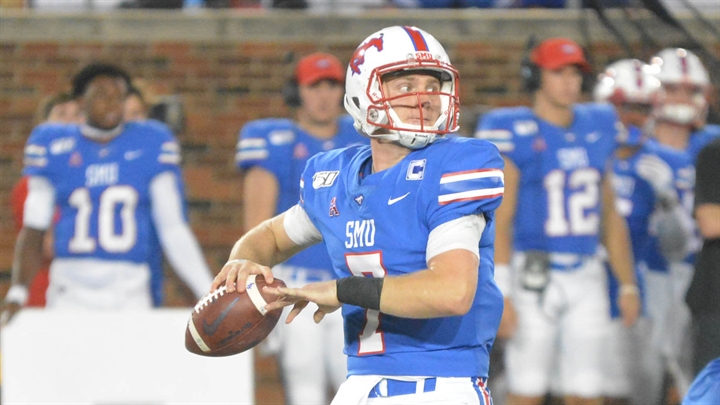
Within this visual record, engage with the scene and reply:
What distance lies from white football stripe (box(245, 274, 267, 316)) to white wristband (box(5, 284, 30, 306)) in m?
2.82

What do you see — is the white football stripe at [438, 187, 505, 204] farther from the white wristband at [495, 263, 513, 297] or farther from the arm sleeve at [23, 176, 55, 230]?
the arm sleeve at [23, 176, 55, 230]

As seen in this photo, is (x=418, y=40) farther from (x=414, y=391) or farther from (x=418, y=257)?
(x=414, y=391)

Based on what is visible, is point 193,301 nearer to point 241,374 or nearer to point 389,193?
point 241,374

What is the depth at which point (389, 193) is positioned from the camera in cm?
300

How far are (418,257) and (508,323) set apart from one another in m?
2.41

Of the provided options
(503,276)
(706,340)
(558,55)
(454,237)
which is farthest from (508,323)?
(454,237)

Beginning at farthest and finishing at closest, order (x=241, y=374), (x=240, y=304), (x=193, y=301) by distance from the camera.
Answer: (x=193, y=301), (x=241, y=374), (x=240, y=304)

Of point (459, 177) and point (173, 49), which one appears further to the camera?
point (173, 49)

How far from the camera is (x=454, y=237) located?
282cm

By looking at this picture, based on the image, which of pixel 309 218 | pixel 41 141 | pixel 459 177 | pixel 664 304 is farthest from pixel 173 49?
pixel 459 177

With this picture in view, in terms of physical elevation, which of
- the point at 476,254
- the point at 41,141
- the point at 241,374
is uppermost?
the point at 476,254

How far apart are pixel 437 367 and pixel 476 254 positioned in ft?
1.03

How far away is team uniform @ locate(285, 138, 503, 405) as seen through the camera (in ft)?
9.48

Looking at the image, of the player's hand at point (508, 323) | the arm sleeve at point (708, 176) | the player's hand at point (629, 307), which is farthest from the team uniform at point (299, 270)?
the arm sleeve at point (708, 176)
